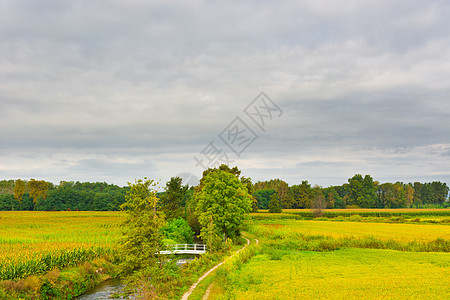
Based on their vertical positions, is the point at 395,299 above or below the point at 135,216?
below

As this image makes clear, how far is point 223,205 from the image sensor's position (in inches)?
1674

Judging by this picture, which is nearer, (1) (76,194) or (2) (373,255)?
(2) (373,255)

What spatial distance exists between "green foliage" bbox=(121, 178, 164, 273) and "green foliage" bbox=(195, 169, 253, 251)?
18.5 meters

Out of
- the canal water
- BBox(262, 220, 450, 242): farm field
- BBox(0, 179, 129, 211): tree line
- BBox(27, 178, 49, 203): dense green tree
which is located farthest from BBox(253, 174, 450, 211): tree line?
the canal water

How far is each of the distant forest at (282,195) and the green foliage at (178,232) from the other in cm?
3666

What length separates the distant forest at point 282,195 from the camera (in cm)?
11650

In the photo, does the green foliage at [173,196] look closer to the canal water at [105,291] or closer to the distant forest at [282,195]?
the distant forest at [282,195]

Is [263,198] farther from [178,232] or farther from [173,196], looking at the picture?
[178,232]

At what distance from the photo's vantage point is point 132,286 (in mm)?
18688

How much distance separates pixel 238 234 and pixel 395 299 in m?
32.3

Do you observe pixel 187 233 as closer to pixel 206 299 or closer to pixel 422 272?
pixel 206 299

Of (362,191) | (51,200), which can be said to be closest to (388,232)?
(362,191)

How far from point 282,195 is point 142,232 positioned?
130m

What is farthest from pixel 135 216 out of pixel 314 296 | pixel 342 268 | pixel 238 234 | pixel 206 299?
pixel 238 234
